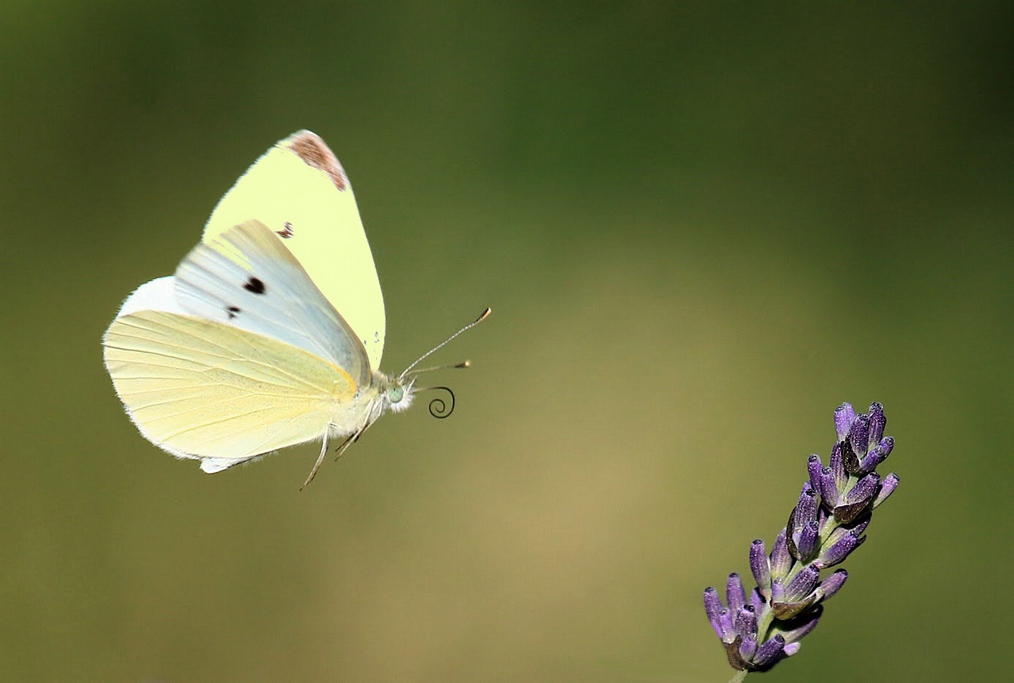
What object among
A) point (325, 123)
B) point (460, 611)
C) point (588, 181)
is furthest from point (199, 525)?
point (588, 181)

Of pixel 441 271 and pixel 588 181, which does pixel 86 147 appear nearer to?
pixel 441 271

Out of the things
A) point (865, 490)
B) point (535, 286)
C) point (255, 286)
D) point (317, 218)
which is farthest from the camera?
point (535, 286)

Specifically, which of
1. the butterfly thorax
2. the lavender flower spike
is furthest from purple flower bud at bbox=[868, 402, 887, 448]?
the butterfly thorax

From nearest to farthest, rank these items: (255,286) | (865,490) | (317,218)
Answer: (865,490) → (255,286) → (317,218)

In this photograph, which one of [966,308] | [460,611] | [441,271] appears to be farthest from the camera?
[441,271]

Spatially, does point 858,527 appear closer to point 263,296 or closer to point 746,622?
point 746,622

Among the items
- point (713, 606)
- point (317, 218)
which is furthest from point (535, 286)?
point (713, 606)

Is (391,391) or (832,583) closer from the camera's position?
(832,583)

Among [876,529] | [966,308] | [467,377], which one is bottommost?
[876,529]
